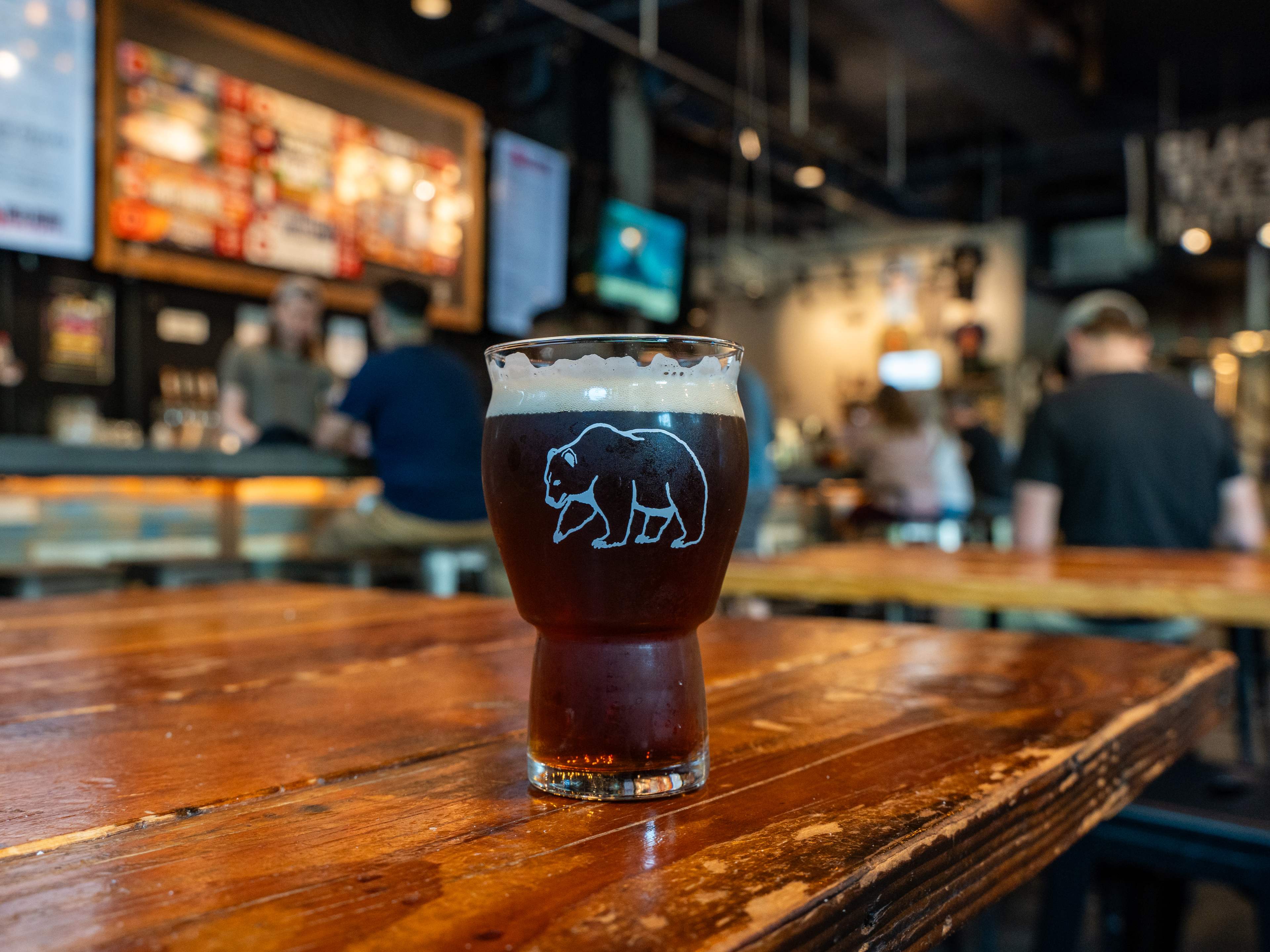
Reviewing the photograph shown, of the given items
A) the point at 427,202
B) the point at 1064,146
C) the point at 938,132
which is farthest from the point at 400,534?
the point at 938,132

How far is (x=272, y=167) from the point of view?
17.3ft

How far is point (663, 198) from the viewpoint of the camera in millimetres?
11633

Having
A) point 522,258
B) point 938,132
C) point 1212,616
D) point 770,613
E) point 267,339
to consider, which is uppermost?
point 938,132

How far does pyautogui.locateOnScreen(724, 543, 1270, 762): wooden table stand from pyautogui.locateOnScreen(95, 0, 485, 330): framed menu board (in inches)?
147

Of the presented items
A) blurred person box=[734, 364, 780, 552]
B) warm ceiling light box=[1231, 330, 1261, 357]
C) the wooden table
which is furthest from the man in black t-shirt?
warm ceiling light box=[1231, 330, 1261, 357]

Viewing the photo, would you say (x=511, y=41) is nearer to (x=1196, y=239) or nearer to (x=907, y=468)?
(x=907, y=468)

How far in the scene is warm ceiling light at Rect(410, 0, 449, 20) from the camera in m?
5.63

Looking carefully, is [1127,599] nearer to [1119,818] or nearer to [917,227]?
[1119,818]

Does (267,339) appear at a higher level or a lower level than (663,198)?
lower

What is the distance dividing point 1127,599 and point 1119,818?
1.76 feet

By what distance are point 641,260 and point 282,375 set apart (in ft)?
10.3

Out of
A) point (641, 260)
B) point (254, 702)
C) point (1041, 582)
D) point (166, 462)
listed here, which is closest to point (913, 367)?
point (641, 260)

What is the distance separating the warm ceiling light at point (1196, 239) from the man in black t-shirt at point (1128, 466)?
4461 millimetres

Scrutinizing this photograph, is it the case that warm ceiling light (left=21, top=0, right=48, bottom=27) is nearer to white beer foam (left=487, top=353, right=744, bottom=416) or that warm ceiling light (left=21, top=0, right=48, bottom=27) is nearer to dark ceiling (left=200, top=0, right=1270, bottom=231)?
dark ceiling (left=200, top=0, right=1270, bottom=231)
